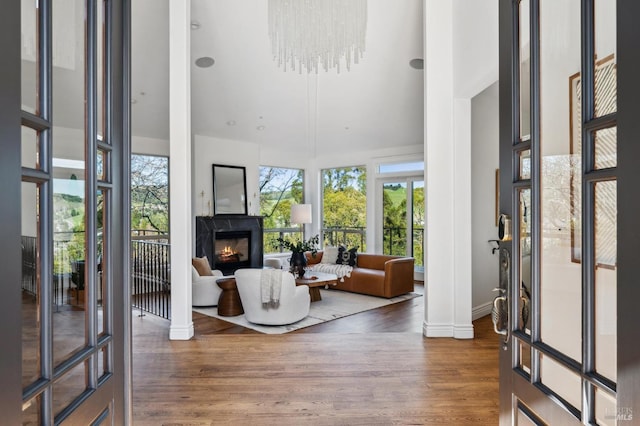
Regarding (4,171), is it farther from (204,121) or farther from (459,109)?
(204,121)

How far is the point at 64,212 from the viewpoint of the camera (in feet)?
3.43

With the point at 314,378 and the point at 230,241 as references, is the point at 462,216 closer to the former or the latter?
the point at 314,378

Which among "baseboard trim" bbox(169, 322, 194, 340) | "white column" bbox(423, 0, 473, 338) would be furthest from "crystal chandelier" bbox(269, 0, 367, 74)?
"baseboard trim" bbox(169, 322, 194, 340)

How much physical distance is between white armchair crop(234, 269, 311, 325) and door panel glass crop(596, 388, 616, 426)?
13.1 feet

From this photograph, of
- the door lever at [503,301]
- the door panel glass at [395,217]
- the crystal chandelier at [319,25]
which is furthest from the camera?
the door panel glass at [395,217]

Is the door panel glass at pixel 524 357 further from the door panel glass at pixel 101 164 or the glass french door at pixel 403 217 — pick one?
the glass french door at pixel 403 217

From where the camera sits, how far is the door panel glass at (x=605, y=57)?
88 centimetres

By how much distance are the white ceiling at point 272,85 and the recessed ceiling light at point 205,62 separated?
70 mm

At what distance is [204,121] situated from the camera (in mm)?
7453

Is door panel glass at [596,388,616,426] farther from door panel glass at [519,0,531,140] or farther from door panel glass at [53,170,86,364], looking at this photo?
door panel glass at [53,170,86,364]

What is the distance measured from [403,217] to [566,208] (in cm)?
768

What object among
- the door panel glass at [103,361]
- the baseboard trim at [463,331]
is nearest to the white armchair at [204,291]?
the baseboard trim at [463,331]

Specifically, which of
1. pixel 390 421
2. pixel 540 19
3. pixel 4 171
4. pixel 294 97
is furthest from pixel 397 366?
pixel 294 97

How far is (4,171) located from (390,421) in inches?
91.6
